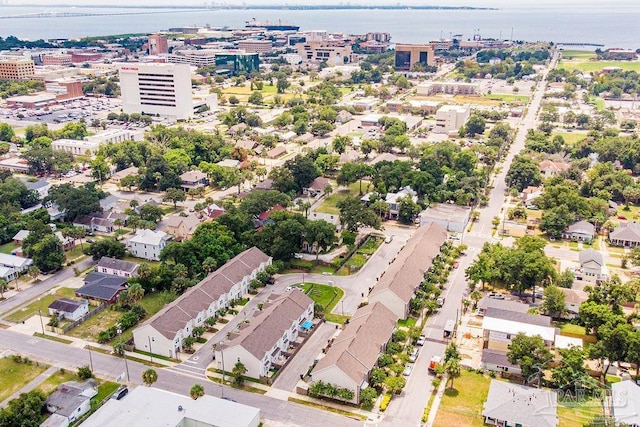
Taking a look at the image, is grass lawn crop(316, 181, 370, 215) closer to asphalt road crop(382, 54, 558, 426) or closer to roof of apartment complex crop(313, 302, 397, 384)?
asphalt road crop(382, 54, 558, 426)

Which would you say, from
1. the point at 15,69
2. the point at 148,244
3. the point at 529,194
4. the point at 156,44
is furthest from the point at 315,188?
the point at 156,44

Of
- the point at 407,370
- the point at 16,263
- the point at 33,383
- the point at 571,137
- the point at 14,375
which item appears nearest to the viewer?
the point at 33,383

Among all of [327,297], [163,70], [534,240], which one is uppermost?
[163,70]

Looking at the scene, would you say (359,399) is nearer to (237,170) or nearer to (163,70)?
(237,170)

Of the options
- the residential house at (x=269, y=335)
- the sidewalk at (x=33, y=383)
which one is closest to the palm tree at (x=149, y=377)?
the residential house at (x=269, y=335)

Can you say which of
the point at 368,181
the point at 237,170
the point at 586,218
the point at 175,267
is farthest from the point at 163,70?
the point at 586,218

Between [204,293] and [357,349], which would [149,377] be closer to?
[204,293]

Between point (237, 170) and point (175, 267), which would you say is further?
point (237, 170)
